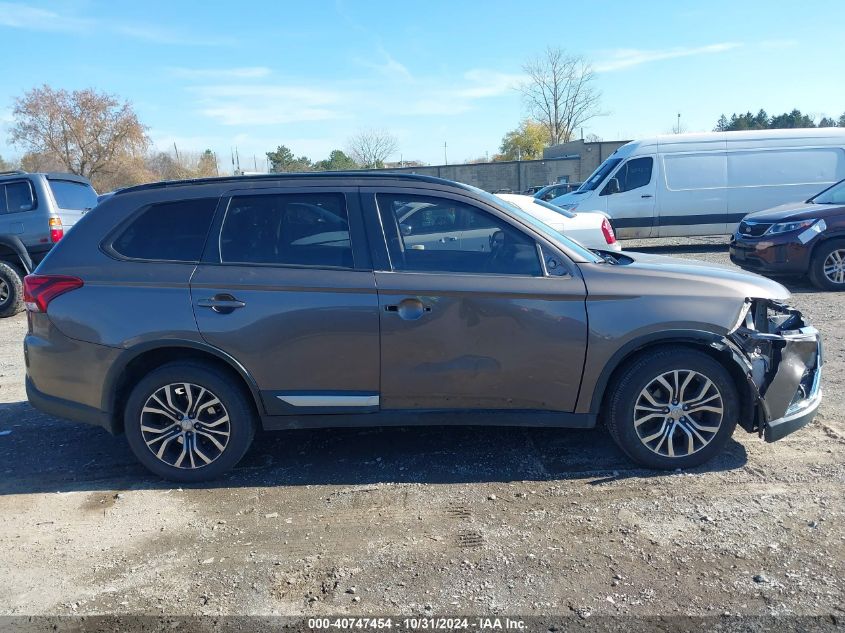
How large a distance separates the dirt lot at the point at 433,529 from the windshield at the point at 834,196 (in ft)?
20.8

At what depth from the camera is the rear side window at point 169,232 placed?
157 inches

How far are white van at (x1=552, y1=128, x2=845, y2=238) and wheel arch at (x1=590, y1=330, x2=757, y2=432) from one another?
11.0 meters

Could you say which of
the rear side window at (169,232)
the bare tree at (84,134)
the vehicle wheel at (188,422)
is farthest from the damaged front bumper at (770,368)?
the bare tree at (84,134)

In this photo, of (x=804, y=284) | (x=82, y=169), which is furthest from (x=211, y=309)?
(x=82, y=169)

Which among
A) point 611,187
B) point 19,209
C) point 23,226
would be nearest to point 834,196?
point 611,187

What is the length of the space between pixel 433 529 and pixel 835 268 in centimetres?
868

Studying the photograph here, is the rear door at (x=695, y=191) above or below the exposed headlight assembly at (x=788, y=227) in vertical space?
above

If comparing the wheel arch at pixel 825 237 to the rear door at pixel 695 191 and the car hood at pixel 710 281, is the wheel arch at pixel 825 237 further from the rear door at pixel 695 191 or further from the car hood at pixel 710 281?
the car hood at pixel 710 281

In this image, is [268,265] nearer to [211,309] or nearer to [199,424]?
[211,309]

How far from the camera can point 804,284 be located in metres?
10.1

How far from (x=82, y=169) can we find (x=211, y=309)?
47.4 meters

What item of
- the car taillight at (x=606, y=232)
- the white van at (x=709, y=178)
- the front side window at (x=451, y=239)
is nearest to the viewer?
the front side window at (x=451, y=239)

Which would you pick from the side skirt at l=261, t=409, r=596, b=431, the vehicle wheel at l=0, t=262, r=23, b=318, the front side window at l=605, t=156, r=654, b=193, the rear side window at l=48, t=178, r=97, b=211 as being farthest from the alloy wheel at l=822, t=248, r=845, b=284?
the vehicle wheel at l=0, t=262, r=23, b=318

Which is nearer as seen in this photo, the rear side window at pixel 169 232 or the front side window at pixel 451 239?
the front side window at pixel 451 239
